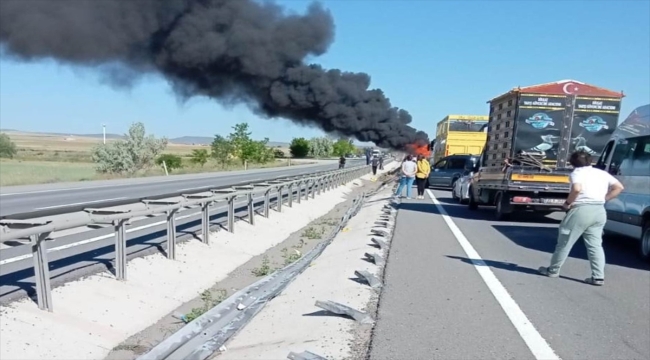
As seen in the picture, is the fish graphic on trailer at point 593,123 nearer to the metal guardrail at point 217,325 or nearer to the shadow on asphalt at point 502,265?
the shadow on asphalt at point 502,265

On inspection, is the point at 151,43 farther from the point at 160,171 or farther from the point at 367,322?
the point at 160,171

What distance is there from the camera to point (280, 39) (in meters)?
22.7

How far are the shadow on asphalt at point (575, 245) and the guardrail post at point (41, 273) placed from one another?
25.7 ft

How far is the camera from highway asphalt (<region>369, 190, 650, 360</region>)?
5.21 metres

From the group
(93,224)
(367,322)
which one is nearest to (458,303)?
(367,322)

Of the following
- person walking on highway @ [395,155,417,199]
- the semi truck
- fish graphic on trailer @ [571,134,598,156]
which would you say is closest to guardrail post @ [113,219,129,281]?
the semi truck

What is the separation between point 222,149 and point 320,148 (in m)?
50.6

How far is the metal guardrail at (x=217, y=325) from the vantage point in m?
5.02

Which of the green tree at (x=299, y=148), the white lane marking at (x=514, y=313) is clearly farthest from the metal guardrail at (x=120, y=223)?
the green tree at (x=299, y=148)

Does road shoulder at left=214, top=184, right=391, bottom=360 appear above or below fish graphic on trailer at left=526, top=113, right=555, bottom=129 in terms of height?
below

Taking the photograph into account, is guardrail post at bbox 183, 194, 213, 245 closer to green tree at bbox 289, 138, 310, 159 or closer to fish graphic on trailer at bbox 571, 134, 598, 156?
fish graphic on trailer at bbox 571, 134, 598, 156

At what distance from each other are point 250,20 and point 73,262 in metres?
15.5

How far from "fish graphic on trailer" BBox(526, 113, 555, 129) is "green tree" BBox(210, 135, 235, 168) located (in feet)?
177

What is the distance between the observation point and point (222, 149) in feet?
224
